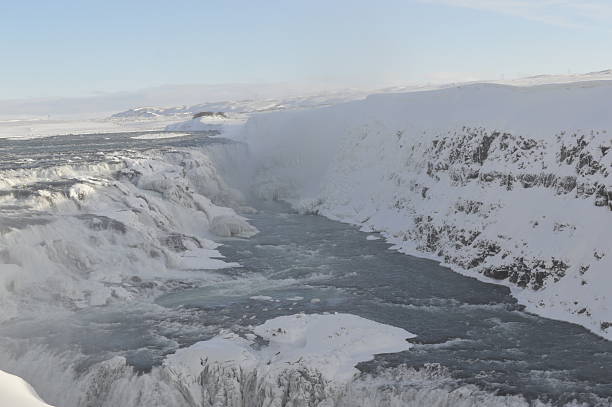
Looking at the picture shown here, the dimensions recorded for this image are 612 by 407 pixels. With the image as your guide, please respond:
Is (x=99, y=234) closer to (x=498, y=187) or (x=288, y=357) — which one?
(x=288, y=357)

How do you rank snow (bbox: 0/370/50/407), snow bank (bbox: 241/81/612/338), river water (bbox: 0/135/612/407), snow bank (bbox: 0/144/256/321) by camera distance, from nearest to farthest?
snow (bbox: 0/370/50/407), river water (bbox: 0/135/612/407), snow bank (bbox: 0/144/256/321), snow bank (bbox: 241/81/612/338)

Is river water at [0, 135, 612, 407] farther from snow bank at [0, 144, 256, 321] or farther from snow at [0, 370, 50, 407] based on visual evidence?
snow at [0, 370, 50, 407]

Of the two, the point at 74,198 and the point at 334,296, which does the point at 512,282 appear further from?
the point at 74,198

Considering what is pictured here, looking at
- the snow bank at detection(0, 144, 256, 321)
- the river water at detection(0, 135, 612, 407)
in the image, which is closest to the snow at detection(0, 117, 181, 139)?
the snow bank at detection(0, 144, 256, 321)

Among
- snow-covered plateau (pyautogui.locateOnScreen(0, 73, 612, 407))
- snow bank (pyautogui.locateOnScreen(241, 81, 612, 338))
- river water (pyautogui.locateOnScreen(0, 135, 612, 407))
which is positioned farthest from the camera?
snow bank (pyautogui.locateOnScreen(241, 81, 612, 338))

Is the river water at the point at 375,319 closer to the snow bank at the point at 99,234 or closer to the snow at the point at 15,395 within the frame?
the snow bank at the point at 99,234

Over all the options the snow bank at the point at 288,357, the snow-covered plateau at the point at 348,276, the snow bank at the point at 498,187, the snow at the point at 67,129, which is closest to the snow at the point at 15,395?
the snow-covered plateau at the point at 348,276
